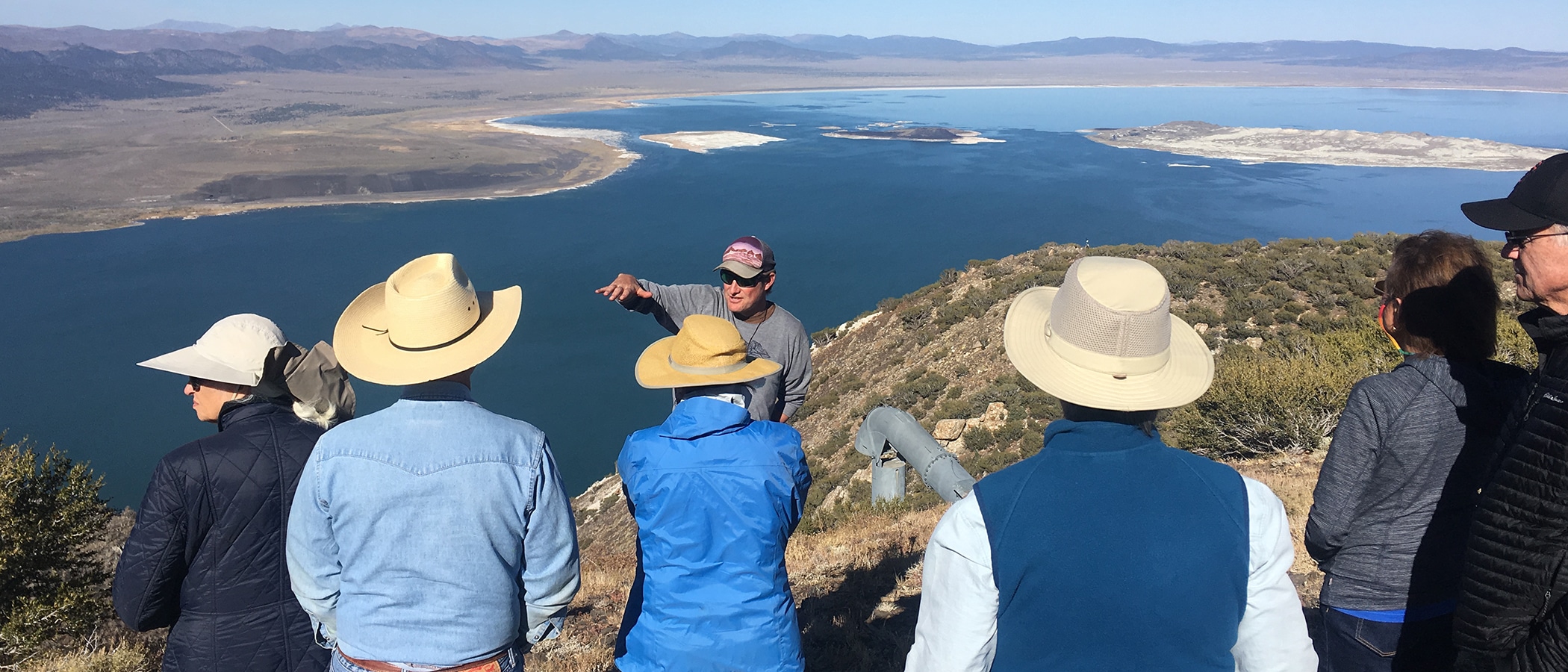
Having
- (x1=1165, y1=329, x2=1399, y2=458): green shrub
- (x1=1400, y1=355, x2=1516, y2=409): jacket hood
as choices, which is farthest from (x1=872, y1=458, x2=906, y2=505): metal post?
(x1=1165, y1=329, x2=1399, y2=458): green shrub

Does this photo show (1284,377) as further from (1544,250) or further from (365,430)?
(365,430)

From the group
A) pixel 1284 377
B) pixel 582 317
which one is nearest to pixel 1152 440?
pixel 1284 377

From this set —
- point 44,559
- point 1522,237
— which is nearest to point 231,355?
point 1522,237

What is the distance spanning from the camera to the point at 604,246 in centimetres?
5194

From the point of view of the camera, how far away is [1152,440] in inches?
59.1

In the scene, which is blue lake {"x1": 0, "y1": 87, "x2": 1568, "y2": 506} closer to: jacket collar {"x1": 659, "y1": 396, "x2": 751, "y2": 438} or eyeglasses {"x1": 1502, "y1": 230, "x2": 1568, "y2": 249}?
jacket collar {"x1": 659, "y1": 396, "x2": 751, "y2": 438}

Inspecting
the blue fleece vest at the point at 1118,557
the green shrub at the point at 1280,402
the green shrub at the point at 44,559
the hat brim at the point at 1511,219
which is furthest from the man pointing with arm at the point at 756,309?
the green shrub at the point at 1280,402

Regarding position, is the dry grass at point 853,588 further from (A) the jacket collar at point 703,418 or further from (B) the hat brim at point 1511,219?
(B) the hat brim at point 1511,219

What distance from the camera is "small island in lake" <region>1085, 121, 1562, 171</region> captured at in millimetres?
74938

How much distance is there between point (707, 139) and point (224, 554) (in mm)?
104150

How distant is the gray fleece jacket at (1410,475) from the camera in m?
2.03

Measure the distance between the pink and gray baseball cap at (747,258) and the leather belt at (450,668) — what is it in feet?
6.38

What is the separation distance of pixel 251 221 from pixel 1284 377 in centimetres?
7139

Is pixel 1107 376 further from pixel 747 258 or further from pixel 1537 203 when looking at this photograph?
pixel 747 258
